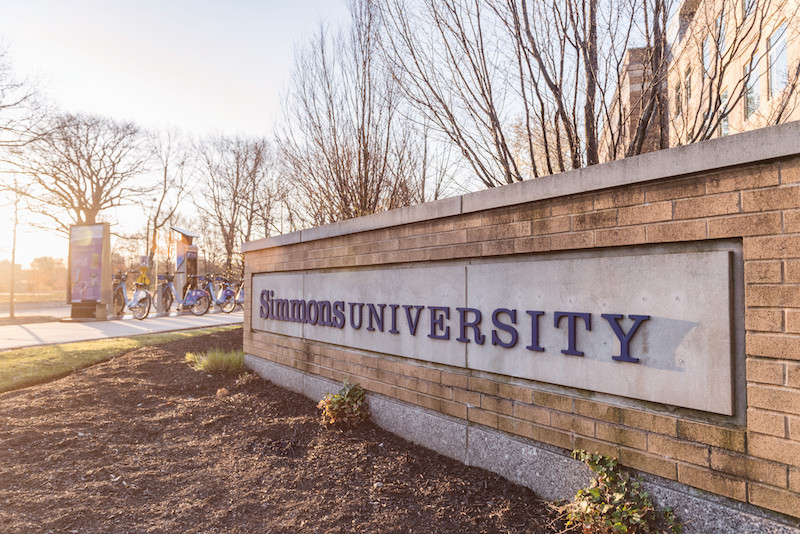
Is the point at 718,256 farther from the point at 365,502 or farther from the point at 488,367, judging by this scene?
the point at 365,502

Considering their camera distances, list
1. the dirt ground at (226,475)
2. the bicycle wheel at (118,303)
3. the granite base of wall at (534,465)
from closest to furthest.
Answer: the granite base of wall at (534,465) < the dirt ground at (226,475) < the bicycle wheel at (118,303)

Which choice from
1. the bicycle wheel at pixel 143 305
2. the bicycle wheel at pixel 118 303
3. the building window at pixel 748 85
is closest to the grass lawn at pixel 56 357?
the bicycle wheel at pixel 143 305

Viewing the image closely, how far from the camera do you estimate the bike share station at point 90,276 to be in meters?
16.2

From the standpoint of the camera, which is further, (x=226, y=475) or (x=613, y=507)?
(x=226, y=475)

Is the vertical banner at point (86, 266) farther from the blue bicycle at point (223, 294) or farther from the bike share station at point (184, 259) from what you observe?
the blue bicycle at point (223, 294)

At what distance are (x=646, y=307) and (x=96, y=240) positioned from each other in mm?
18502

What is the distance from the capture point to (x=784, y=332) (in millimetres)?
2057

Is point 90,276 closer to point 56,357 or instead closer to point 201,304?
point 201,304

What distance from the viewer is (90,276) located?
1627 cm

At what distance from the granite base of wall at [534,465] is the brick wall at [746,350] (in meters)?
0.06

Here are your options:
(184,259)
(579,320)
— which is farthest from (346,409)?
(184,259)

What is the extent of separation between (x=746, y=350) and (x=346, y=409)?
10.6ft

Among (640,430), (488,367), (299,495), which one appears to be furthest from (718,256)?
(299,495)

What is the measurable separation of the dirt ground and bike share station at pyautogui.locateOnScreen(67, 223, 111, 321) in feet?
39.5
